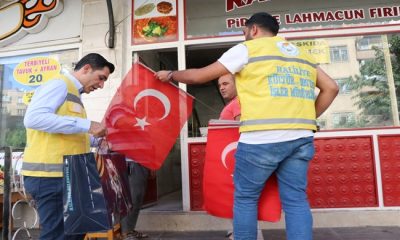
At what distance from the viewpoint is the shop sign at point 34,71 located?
16.8 feet

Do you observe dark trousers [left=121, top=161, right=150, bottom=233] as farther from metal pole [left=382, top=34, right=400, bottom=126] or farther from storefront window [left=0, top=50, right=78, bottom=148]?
metal pole [left=382, top=34, right=400, bottom=126]

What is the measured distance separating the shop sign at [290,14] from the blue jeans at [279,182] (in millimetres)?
3033

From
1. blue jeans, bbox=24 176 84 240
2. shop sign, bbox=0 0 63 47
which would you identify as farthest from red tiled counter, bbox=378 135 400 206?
shop sign, bbox=0 0 63 47

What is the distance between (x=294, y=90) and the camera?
6.83ft

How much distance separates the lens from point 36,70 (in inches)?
204

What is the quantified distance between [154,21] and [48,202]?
3.29 metres

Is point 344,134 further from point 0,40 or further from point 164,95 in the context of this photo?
point 0,40

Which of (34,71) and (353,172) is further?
(34,71)

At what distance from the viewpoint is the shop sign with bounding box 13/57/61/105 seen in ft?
16.8

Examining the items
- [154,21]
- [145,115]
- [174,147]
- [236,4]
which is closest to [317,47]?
[236,4]

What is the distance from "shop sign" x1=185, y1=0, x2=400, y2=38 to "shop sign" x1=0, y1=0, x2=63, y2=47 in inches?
81.6

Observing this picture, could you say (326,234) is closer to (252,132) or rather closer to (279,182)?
(279,182)

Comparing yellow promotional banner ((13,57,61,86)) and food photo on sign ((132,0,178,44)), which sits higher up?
food photo on sign ((132,0,178,44))

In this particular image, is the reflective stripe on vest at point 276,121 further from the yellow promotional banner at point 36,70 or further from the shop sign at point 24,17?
the shop sign at point 24,17
